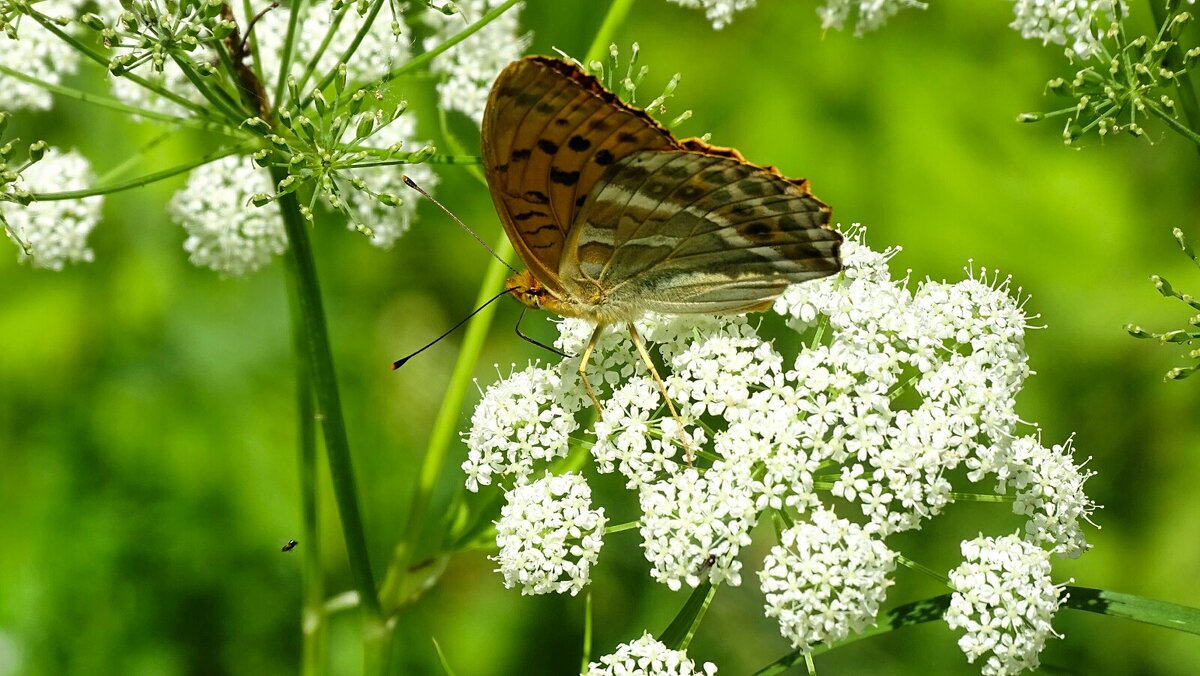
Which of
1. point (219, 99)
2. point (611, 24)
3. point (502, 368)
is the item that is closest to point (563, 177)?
point (611, 24)

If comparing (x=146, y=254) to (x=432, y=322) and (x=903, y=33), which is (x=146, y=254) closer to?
(x=432, y=322)

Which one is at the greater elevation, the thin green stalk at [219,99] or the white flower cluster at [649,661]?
the thin green stalk at [219,99]

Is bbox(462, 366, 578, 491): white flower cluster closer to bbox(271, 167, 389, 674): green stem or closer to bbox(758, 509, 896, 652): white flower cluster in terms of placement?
bbox(271, 167, 389, 674): green stem

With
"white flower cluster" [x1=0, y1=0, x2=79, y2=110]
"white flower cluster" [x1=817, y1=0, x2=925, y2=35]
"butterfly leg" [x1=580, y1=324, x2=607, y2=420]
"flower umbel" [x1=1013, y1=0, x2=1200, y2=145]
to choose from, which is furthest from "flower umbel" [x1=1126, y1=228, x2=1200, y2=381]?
"white flower cluster" [x1=0, y1=0, x2=79, y2=110]

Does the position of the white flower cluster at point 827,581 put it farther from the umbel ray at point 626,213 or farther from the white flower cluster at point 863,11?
the white flower cluster at point 863,11

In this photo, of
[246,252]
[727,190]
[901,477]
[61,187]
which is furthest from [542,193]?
[61,187]

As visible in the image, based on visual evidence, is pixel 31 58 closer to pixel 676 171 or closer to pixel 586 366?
pixel 586 366

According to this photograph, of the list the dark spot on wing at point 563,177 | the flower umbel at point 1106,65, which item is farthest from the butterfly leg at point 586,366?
the flower umbel at point 1106,65

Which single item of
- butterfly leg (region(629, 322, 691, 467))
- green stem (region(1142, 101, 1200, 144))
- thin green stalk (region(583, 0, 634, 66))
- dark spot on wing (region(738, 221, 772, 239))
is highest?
green stem (region(1142, 101, 1200, 144))
